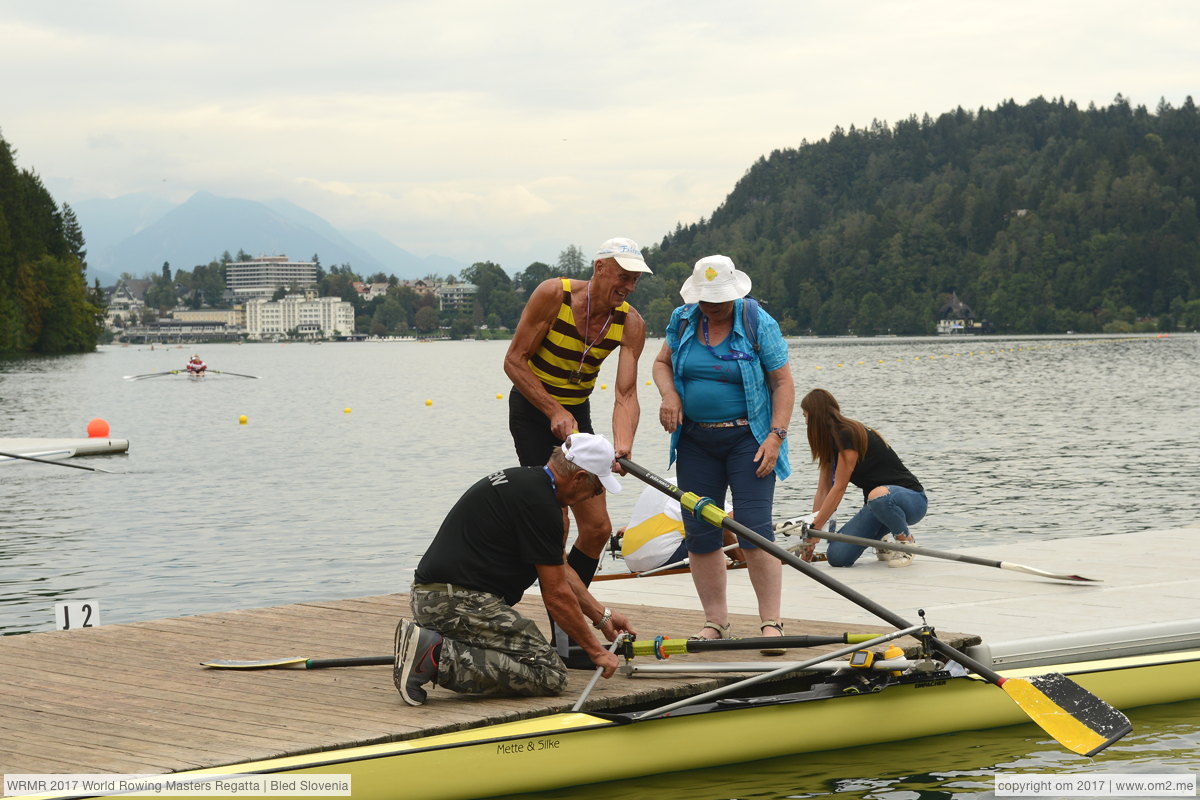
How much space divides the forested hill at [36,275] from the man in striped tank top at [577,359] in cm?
9883

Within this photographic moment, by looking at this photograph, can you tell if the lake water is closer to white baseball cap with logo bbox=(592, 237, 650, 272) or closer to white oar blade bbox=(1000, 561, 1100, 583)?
white oar blade bbox=(1000, 561, 1100, 583)

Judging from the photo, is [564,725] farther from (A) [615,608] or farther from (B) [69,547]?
(B) [69,547]

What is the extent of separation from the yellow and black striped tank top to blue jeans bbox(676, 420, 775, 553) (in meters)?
0.79

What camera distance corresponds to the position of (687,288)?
7812mm

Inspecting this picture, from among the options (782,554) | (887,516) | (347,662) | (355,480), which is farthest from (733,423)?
(355,480)

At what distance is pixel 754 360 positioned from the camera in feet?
26.0

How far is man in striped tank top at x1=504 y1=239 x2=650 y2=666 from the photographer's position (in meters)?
7.27

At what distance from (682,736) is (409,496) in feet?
58.1

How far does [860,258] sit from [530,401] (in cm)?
19455

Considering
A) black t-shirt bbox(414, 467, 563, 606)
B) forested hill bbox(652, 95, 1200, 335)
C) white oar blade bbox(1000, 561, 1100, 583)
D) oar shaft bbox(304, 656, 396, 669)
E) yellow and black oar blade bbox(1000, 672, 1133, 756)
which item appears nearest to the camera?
black t-shirt bbox(414, 467, 563, 606)

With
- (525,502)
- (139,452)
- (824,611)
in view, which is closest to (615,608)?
(824,611)

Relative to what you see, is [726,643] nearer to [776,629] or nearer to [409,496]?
[776,629]

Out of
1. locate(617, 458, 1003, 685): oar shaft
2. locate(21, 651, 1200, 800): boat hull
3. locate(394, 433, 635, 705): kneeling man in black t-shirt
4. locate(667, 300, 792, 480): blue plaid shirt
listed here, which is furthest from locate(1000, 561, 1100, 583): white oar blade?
A: locate(394, 433, 635, 705): kneeling man in black t-shirt

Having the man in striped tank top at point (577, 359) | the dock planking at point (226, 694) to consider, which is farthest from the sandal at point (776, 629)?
the man in striped tank top at point (577, 359)
